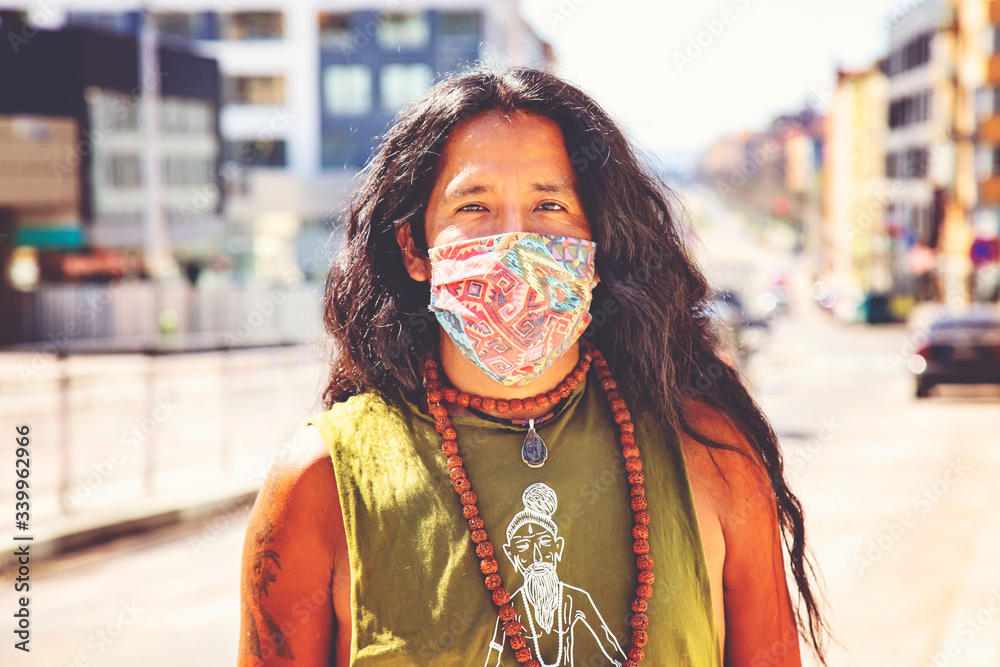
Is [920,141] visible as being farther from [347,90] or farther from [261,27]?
[261,27]

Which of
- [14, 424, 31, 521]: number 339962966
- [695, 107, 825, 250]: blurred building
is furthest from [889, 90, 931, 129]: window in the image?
[14, 424, 31, 521]: number 339962966

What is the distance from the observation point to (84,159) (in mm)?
25812

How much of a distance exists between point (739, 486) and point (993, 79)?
150 feet

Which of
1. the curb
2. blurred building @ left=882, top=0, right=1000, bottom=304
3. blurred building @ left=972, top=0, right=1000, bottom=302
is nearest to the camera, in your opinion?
the curb

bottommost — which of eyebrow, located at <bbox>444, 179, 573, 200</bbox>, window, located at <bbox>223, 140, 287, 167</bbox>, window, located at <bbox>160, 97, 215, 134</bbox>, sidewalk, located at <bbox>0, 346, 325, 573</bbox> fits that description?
sidewalk, located at <bbox>0, 346, 325, 573</bbox>

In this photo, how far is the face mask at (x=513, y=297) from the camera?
1780mm

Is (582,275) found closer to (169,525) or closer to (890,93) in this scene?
(169,525)

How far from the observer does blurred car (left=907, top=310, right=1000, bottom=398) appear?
1548 cm

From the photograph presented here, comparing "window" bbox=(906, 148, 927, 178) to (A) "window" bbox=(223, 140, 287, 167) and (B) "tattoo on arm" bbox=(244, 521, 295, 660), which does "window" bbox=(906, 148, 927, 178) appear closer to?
(A) "window" bbox=(223, 140, 287, 167)

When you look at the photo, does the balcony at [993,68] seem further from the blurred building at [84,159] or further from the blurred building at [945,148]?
the blurred building at [84,159]

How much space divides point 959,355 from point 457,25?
3483 centimetres

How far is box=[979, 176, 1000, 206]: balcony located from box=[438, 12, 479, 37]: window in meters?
22.9

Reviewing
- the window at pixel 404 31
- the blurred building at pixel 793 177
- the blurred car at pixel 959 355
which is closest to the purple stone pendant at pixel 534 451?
the blurred car at pixel 959 355

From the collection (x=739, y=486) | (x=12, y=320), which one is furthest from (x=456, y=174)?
(x=12, y=320)
